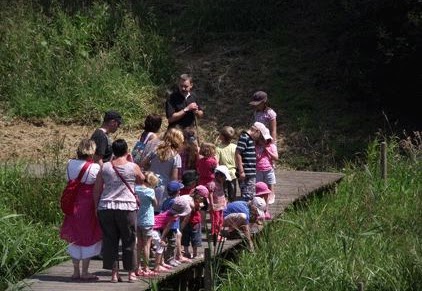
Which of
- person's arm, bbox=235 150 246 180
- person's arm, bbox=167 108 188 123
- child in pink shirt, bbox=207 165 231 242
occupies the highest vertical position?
person's arm, bbox=167 108 188 123

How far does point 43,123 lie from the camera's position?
2170 cm

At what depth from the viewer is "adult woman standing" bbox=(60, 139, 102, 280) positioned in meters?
12.2

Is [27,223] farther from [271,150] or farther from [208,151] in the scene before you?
[271,150]

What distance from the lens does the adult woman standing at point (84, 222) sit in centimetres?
1223

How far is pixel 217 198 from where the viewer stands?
13.7 meters

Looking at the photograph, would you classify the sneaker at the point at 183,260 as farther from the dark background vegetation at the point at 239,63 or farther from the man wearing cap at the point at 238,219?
the dark background vegetation at the point at 239,63

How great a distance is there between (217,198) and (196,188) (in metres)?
0.69

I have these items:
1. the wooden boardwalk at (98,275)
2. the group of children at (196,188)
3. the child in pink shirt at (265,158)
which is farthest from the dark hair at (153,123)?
the child in pink shirt at (265,158)

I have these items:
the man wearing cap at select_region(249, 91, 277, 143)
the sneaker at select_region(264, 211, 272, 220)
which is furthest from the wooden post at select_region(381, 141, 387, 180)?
the sneaker at select_region(264, 211, 272, 220)

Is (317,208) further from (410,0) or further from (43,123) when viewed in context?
(43,123)

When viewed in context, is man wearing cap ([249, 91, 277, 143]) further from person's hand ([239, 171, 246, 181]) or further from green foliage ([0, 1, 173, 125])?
green foliage ([0, 1, 173, 125])

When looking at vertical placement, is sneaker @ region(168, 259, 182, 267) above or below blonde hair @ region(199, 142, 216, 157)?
below

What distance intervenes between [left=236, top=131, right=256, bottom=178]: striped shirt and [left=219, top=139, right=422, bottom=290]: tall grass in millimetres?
650

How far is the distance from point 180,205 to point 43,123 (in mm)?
9493
